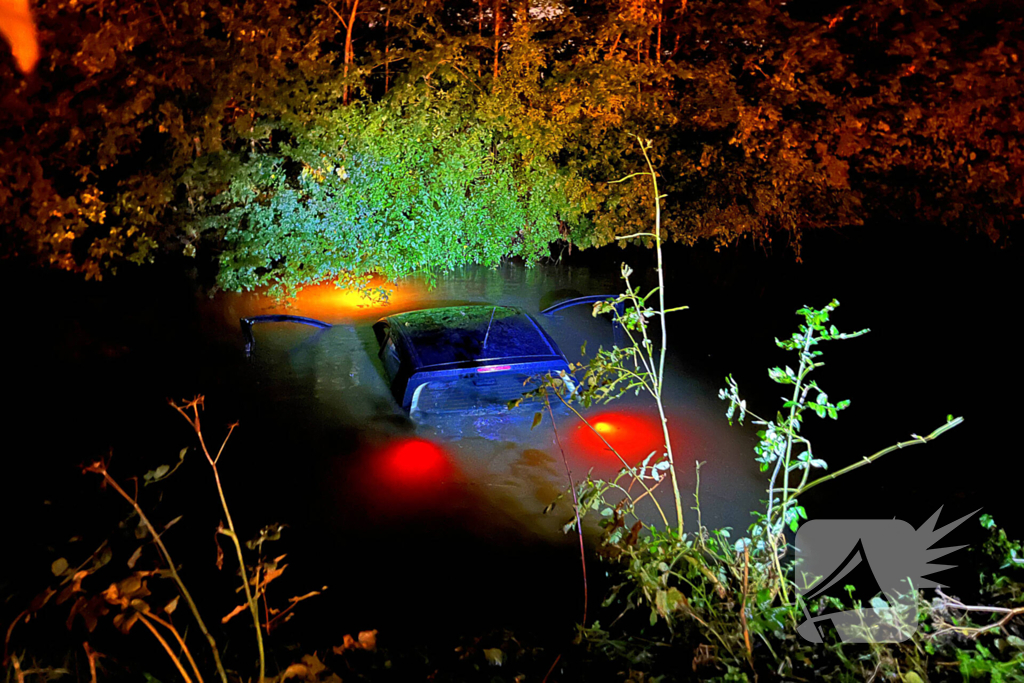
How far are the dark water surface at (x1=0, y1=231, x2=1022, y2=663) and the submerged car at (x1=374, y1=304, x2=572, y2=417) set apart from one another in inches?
20.8

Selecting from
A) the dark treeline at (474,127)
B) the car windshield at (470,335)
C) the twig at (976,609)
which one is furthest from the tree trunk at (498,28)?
the twig at (976,609)

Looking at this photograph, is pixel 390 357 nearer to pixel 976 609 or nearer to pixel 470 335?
pixel 470 335

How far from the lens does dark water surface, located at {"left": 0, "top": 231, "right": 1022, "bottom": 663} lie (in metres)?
5.22

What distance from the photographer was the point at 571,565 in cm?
531

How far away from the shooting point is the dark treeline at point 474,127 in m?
10.1

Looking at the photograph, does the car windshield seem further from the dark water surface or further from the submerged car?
the dark water surface

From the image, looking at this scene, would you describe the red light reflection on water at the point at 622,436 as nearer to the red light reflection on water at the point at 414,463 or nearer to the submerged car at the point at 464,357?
the submerged car at the point at 464,357

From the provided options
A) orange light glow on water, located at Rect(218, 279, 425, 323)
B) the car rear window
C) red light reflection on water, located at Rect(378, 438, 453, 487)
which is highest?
orange light glow on water, located at Rect(218, 279, 425, 323)

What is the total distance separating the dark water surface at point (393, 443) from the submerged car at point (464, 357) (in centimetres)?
53

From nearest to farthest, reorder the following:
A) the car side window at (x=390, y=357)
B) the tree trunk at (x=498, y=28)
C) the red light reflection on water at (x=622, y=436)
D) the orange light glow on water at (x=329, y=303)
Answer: the red light reflection on water at (x=622, y=436) < the car side window at (x=390, y=357) < the orange light glow on water at (x=329, y=303) < the tree trunk at (x=498, y=28)

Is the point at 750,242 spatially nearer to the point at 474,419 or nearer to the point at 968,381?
the point at 968,381

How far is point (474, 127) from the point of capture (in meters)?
13.3

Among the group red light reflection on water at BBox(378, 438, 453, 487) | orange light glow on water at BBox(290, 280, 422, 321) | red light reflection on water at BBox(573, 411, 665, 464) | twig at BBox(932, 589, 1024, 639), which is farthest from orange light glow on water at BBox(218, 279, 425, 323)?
twig at BBox(932, 589, 1024, 639)

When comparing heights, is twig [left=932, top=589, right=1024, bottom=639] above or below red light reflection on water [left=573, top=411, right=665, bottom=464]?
above
